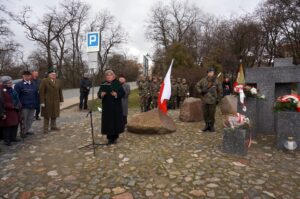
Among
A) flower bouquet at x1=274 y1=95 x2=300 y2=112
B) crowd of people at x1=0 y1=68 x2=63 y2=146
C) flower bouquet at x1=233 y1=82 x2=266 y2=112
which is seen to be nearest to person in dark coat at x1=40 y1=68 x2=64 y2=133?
crowd of people at x1=0 y1=68 x2=63 y2=146

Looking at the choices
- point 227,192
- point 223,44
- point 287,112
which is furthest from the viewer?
point 223,44

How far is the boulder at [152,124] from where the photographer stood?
768 centimetres

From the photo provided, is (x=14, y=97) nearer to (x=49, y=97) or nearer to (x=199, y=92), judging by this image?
(x=49, y=97)

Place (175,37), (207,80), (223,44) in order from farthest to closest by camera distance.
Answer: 1. (175,37)
2. (223,44)
3. (207,80)

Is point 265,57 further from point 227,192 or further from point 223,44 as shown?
point 227,192

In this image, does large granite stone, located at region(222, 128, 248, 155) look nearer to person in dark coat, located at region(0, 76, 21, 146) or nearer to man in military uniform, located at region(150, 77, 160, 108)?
person in dark coat, located at region(0, 76, 21, 146)

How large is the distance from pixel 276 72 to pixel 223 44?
21.1 m

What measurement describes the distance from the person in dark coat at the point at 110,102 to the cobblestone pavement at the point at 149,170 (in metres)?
0.52

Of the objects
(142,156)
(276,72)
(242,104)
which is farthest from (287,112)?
(142,156)

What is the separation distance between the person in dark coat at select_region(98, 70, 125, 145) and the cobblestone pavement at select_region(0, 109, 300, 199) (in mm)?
525

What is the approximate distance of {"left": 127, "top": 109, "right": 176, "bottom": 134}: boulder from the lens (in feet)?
25.2

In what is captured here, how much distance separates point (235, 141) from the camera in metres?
5.82

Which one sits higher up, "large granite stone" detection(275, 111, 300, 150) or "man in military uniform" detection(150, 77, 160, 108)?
"man in military uniform" detection(150, 77, 160, 108)

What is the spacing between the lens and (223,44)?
90.5ft
